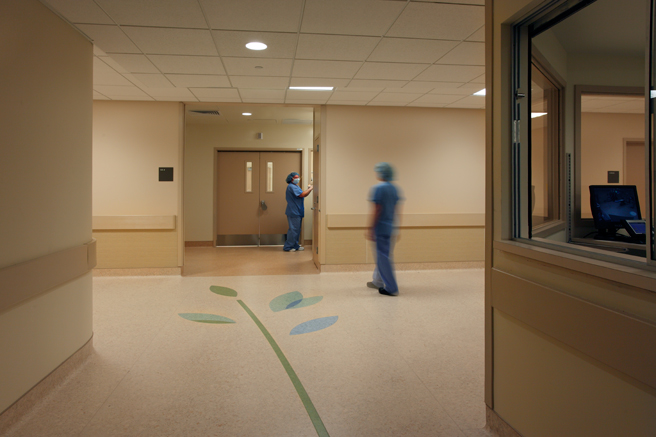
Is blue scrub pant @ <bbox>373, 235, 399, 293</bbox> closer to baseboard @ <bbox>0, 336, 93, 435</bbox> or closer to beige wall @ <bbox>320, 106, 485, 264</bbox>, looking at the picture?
beige wall @ <bbox>320, 106, 485, 264</bbox>

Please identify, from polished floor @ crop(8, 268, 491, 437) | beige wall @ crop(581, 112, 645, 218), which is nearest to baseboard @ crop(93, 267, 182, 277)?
polished floor @ crop(8, 268, 491, 437)

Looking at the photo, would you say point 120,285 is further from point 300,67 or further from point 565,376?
point 565,376

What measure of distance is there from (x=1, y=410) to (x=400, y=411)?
2.21 m

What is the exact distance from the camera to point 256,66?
4.52 meters

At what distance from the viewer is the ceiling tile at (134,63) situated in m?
4.21

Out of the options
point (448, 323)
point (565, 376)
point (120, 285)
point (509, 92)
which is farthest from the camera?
point (120, 285)

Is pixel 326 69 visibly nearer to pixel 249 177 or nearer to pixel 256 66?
pixel 256 66

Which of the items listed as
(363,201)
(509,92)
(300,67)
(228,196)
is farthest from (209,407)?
(228,196)

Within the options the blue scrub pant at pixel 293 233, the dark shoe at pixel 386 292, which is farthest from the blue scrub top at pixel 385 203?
the blue scrub pant at pixel 293 233

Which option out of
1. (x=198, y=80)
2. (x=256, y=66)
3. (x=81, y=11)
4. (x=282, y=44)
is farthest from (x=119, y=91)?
(x=282, y=44)

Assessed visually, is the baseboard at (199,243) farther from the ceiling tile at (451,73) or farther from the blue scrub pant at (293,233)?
the ceiling tile at (451,73)

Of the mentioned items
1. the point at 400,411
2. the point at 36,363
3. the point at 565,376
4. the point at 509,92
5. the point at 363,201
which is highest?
the point at 509,92

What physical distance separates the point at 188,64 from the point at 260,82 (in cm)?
100

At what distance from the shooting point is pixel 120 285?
226 inches
